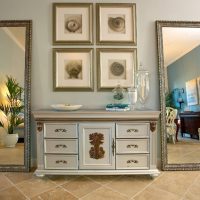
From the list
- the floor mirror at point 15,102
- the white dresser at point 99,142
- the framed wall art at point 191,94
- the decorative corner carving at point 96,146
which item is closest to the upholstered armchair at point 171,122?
the framed wall art at point 191,94

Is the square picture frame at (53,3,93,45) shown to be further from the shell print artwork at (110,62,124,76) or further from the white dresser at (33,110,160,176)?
the white dresser at (33,110,160,176)

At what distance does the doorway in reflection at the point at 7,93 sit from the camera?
8.37ft

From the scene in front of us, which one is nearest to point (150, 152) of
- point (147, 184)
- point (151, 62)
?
point (147, 184)

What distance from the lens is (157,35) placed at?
2648mm

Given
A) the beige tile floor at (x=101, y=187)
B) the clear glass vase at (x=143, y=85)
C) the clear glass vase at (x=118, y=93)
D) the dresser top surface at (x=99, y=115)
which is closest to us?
the beige tile floor at (x=101, y=187)

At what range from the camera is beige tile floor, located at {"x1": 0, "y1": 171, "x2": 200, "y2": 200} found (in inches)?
73.3

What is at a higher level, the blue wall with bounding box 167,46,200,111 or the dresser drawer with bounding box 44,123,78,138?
the blue wall with bounding box 167,46,200,111

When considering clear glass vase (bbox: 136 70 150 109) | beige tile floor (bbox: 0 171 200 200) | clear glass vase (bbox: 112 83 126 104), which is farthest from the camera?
clear glass vase (bbox: 136 70 150 109)

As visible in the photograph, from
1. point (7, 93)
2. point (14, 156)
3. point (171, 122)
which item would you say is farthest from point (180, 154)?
point (7, 93)

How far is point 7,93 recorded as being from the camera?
102 inches

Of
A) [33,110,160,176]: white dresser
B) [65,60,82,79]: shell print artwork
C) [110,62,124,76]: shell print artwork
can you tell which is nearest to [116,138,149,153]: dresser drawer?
[33,110,160,176]: white dresser

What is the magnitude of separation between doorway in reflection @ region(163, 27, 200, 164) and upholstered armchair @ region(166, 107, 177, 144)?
15 mm

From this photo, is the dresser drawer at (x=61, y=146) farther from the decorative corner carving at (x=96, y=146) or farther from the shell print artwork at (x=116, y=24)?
the shell print artwork at (x=116, y=24)

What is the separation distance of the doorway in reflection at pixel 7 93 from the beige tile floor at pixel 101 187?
0.25 metres
